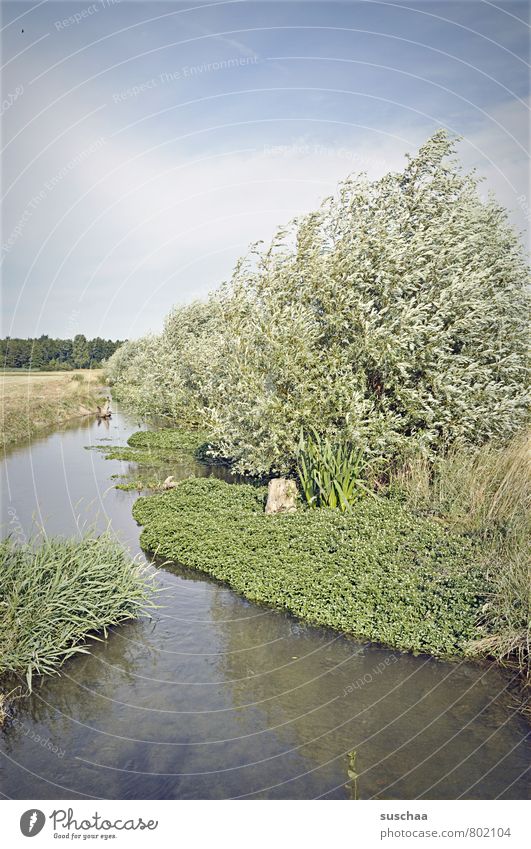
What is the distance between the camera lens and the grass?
38.7m

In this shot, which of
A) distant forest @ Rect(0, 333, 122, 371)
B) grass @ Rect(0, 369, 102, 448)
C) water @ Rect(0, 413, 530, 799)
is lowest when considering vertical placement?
water @ Rect(0, 413, 530, 799)

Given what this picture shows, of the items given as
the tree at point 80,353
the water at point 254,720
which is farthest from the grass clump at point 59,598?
the tree at point 80,353

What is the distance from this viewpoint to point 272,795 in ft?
23.7

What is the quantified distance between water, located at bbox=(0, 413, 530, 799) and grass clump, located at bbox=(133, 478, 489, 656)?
42 cm

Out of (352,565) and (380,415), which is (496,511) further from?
(380,415)

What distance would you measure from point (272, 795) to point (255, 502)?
9.85 meters

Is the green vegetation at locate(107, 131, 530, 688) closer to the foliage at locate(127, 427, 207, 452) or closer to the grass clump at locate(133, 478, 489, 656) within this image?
the grass clump at locate(133, 478, 489, 656)

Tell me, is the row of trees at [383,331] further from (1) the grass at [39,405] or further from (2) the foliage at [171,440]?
(1) the grass at [39,405]

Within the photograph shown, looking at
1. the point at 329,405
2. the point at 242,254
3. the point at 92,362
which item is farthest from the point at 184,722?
the point at 92,362

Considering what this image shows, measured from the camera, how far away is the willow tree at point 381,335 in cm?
1636

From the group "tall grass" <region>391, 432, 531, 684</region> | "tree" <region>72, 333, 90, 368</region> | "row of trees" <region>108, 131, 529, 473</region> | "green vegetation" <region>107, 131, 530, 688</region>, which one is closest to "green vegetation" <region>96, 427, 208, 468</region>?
"green vegetation" <region>107, 131, 530, 688</region>

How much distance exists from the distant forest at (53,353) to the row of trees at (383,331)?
56.7 m

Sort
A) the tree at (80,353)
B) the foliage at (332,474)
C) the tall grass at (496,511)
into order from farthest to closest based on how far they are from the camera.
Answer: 1. the tree at (80,353)
2. the foliage at (332,474)
3. the tall grass at (496,511)
